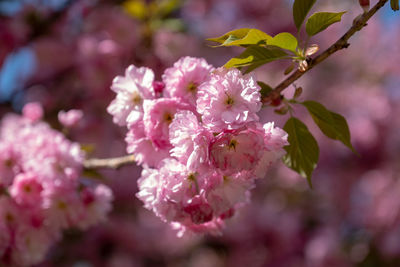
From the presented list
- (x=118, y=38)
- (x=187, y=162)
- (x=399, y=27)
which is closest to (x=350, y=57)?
(x=399, y=27)

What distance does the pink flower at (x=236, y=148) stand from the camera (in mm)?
887

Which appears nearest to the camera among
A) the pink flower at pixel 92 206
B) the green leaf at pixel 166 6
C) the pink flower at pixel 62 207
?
the pink flower at pixel 62 207

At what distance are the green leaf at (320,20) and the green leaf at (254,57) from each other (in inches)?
3.2

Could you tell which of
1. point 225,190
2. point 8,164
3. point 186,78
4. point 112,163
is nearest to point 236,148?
point 225,190

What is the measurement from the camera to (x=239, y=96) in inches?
35.3

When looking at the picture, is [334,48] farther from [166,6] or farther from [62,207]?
[166,6]

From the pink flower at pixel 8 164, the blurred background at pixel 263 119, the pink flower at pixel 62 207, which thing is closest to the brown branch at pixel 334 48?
the pink flower at pixel 62 207

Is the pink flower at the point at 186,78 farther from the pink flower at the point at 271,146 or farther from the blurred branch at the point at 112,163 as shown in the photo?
the blurred branch at the point at 112,163

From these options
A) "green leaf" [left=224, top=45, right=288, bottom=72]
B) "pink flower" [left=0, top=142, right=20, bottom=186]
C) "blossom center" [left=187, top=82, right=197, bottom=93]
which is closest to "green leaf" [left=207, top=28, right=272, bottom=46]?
"green leaf" [left=224, top=45, right=288, bottom=72]

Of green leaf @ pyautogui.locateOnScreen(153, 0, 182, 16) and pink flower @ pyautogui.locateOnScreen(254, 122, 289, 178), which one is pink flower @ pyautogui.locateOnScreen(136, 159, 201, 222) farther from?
green leaf @ pyautogui.locateOnScreen(153, 0, 182, 16)

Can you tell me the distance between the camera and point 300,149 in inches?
43.1

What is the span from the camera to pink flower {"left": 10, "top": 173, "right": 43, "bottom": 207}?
149 centimetres

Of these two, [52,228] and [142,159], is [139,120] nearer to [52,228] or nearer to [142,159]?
[142,159]

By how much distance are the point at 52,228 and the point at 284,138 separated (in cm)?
95
